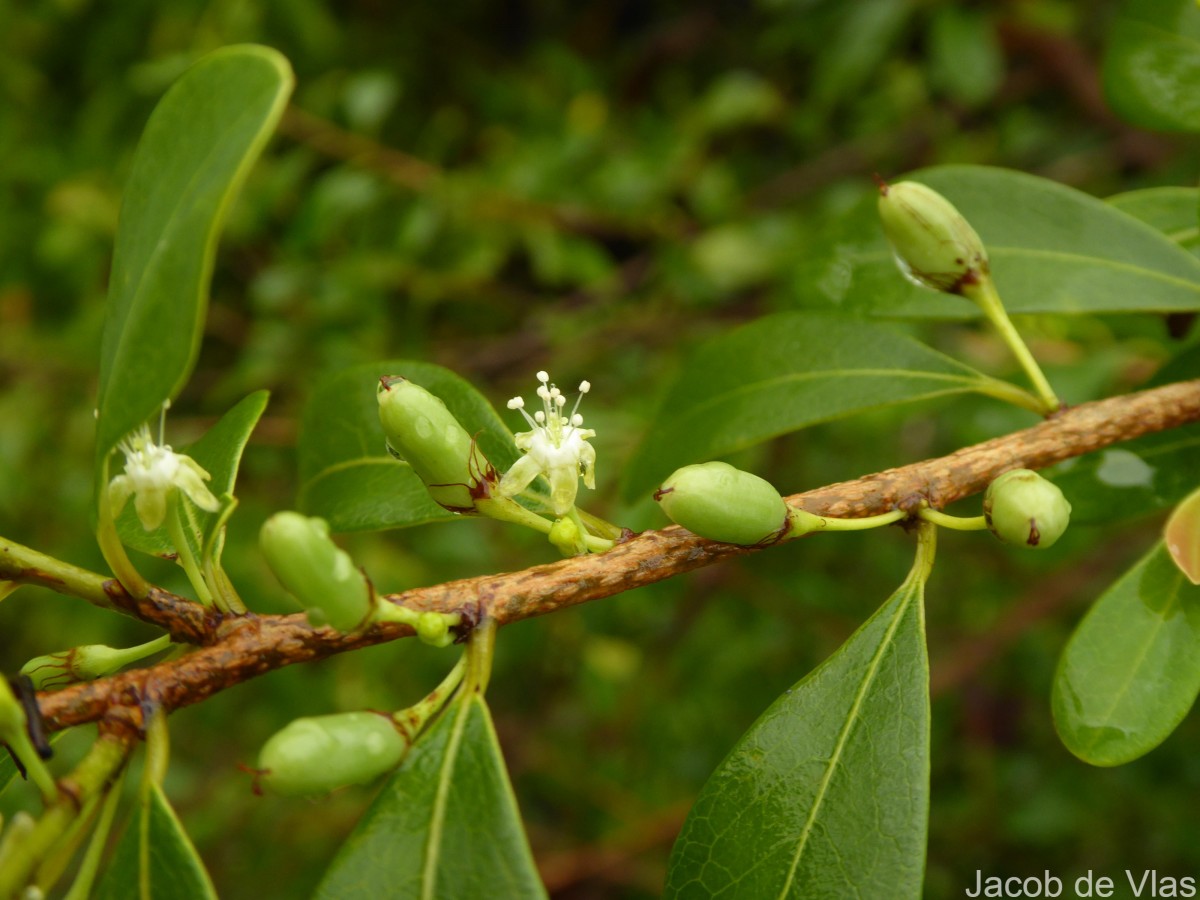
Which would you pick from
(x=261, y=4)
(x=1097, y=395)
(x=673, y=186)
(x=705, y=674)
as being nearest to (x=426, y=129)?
(x=261, y=4)

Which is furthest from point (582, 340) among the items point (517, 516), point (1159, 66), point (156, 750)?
point (156, 750)

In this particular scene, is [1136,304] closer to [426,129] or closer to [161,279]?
[161,279]

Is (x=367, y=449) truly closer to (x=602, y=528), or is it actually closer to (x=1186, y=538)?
(x=602, y=528)

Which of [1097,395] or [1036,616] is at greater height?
[1097,395]

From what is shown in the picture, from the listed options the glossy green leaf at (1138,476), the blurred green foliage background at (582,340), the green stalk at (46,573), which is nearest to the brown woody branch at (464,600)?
the green stalk at (46,573)

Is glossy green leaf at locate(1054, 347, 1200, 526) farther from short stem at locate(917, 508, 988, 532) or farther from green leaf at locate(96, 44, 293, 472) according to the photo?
green leaf at locate(96, 44, 293, 472)

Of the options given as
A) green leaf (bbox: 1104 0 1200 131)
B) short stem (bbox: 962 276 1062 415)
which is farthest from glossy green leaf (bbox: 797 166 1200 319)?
green leaf (bbox: 1104 0 1200 131)
